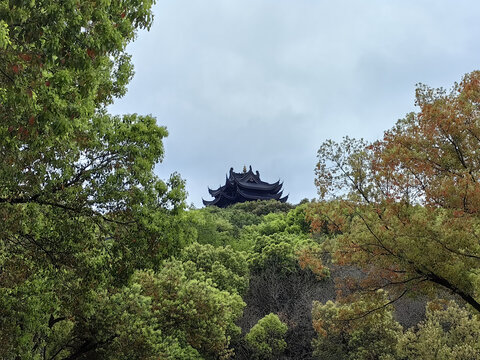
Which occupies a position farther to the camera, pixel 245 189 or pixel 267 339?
pixel 245 189

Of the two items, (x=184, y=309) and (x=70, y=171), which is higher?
(x=70, y=171)

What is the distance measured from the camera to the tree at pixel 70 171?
4.58 m

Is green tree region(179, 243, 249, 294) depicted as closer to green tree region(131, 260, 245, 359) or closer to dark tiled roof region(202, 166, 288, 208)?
green tree region(131, 260, 245, 359)

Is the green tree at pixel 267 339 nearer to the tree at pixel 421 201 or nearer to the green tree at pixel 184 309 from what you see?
the green tree at pixel 184 309

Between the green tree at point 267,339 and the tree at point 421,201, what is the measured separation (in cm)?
1035

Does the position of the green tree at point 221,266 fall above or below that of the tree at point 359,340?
above

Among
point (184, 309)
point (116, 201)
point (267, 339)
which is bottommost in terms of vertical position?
point (267, 339)

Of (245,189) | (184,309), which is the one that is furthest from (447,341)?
(245,189)

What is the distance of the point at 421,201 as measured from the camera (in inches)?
343

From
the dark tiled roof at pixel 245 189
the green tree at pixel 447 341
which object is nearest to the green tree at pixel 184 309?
the green tree at pixel 447 341

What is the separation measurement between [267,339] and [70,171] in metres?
15.1

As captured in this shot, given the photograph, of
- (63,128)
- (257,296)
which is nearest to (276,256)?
(257,296)

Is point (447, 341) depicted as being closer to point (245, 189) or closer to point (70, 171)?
point (70, 171)

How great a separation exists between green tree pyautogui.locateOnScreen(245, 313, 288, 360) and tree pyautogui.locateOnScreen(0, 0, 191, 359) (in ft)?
37.3
